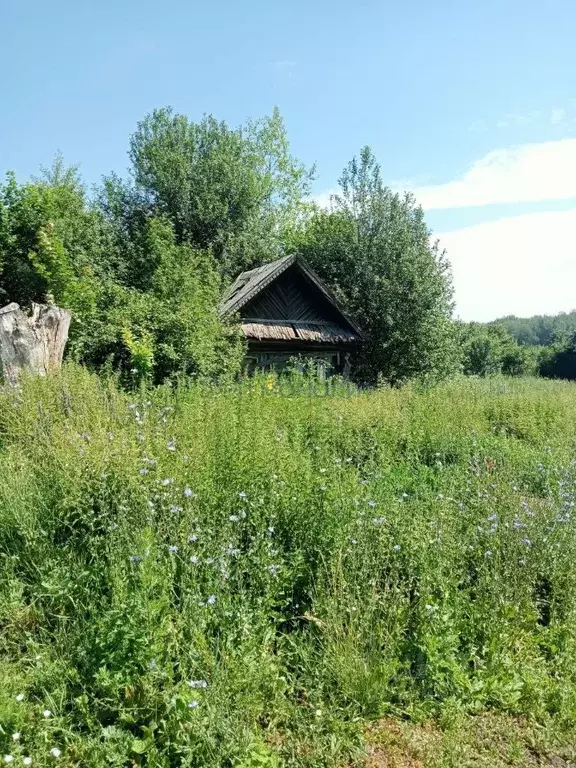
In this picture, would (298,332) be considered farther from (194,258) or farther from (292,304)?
(194,258)

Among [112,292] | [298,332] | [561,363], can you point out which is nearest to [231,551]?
[112,292]

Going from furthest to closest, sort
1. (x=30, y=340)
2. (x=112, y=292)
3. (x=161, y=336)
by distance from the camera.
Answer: (x=112, y=292) → (x=161, y=336) → (x=30, y=340)

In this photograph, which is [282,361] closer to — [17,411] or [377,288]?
[377,288]

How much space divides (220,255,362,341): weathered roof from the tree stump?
7826 millimetres

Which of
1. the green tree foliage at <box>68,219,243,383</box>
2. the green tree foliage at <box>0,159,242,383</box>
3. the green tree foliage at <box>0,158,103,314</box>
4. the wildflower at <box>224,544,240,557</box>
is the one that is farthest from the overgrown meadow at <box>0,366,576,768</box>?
the green tree foliage at <box>0,158,103,314</box>

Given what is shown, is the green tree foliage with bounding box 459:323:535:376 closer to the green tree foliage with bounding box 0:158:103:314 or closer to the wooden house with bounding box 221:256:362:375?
the wooden house with bounding box 221:256:362:375

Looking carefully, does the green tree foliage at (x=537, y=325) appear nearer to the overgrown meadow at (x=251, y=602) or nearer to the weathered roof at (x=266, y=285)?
the weathered roof at (x=266, y=285)

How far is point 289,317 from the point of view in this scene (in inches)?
719

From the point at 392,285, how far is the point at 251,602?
59.6 ft

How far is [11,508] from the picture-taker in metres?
4.14

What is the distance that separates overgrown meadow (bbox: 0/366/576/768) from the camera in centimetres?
287

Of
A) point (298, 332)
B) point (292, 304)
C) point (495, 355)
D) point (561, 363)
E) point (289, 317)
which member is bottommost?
point (561, 363)

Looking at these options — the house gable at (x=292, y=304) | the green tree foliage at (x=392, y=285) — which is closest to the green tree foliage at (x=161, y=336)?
the house gable at (x=292, y=304)

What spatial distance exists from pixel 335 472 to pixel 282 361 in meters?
13.6
